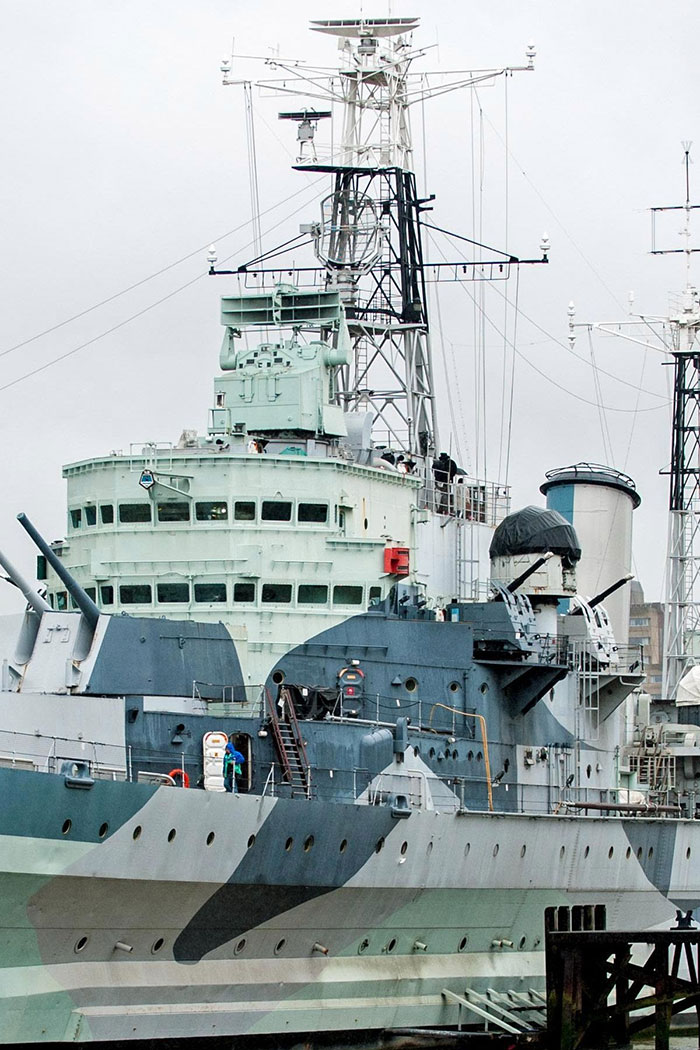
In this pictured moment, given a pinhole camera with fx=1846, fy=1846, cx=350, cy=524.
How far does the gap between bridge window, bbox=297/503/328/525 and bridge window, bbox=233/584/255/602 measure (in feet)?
4.37

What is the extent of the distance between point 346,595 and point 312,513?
1.29 metres

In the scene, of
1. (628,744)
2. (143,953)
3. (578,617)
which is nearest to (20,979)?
(143,953)

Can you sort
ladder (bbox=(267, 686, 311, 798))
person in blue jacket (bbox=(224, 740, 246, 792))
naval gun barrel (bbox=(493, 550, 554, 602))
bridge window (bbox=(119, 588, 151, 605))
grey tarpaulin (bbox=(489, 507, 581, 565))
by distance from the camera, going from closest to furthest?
person in blue jacket (bbox=(224, 740, 246, 792)) → ladder (bbox=(267, 686, 311, 798)) → bridge window (bbox=(119, 588, 151, 605)) → naval gun barrel (bbox=(493, 550, 554, 602)) → grey tarpaulin (bbox=(489, 507, 581, 565))

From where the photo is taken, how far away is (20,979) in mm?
20016

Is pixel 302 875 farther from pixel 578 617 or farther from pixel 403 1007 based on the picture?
pixel 578 617

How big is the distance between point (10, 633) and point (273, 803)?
15.5ft

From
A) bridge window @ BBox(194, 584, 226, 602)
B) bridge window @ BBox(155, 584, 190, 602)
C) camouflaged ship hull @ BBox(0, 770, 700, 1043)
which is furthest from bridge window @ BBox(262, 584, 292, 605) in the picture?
camouflaged ship hull @ BBox(0, 770, 700, 1043)

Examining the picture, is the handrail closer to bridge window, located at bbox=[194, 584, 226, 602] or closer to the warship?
the warship

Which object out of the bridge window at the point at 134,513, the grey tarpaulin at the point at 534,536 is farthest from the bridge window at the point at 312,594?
the grey tarpaulin at the point at 534,536

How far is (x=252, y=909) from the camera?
72.8ft

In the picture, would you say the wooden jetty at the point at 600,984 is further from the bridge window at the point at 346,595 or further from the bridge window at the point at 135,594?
the bridge window at the point at 135,594

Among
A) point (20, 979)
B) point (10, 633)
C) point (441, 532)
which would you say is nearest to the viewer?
point (20, 979)

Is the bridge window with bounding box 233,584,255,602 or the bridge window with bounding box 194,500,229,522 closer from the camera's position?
the bridge window with bounding box 233,584,255,602

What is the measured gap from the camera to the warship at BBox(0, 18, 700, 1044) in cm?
2098
